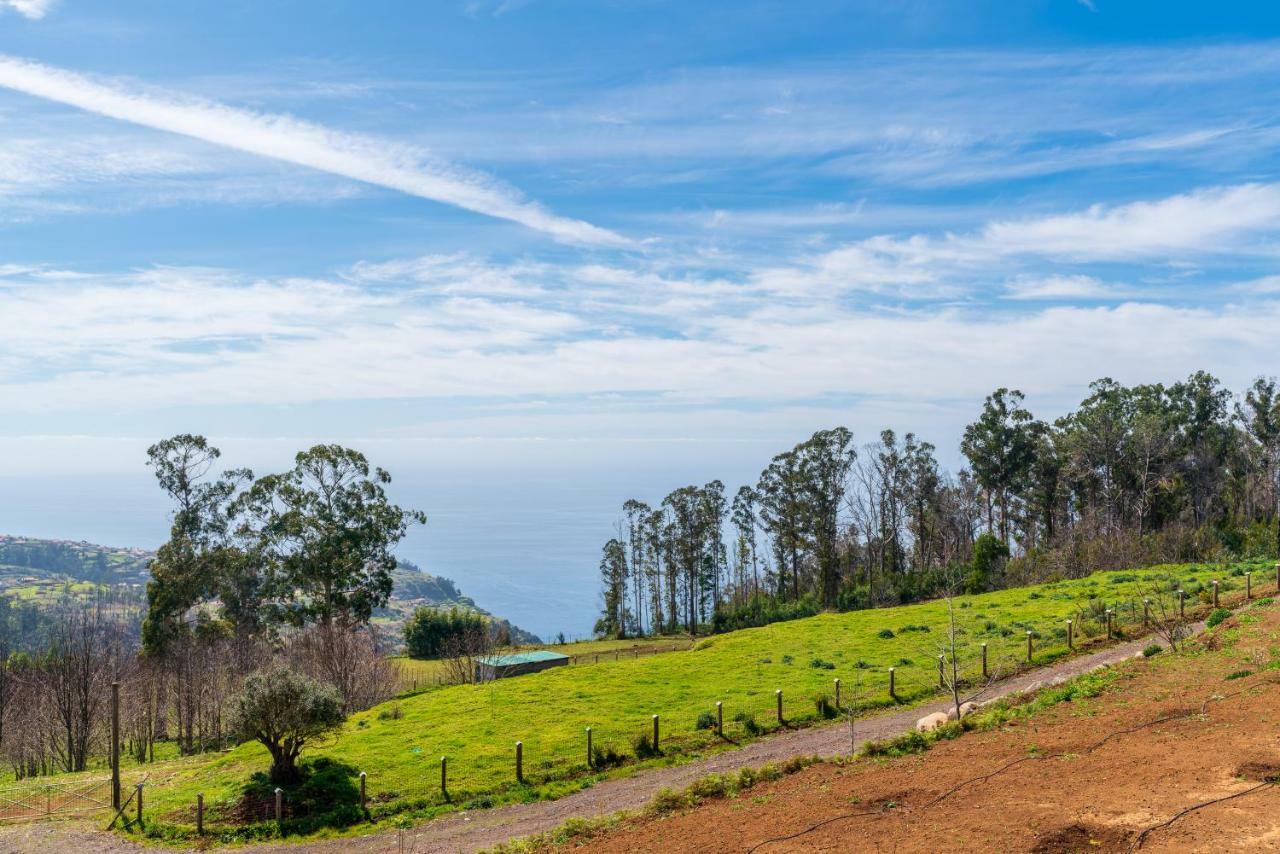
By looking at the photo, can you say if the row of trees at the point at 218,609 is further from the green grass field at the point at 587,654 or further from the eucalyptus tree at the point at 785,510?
the eucalyptus tree at the point at 785,510

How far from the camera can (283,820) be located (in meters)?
23.4

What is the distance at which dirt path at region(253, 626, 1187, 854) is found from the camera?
67.0 feet

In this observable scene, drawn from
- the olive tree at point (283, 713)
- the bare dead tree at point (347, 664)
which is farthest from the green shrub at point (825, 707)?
the bare dead tree at point (347, 664)

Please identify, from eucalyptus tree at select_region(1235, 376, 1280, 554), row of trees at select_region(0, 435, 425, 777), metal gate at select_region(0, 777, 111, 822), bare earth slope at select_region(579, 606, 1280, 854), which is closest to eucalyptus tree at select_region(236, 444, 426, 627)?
row of trees at select_region(0, 435, 425, 777)

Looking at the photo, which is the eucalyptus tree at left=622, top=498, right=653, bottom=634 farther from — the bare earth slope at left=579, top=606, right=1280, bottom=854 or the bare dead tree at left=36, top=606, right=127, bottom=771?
the bare earth slope at left=579, top=606, right=1280, bottom=854

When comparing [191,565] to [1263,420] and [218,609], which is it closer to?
[218,609]

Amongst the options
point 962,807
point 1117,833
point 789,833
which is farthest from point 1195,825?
point 789,833

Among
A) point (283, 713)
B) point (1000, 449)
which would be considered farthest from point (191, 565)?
point (1000, 449)

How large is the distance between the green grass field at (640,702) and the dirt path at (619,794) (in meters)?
0.92

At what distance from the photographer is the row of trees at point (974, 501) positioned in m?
69.6

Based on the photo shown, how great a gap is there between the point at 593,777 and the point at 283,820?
9121 mm

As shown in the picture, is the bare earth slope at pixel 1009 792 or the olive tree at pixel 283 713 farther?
the olive tree at pixel 283 713

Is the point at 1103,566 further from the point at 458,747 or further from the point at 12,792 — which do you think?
the point at 12,792

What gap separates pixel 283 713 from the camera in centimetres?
2505
